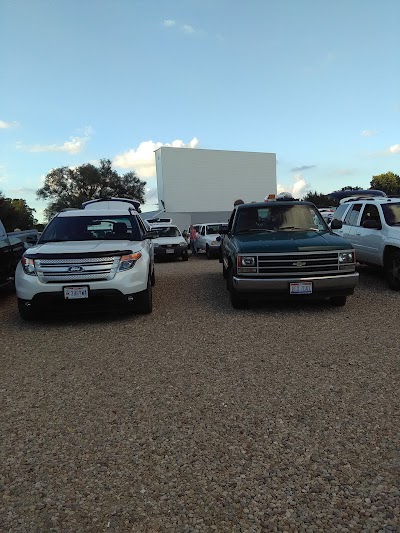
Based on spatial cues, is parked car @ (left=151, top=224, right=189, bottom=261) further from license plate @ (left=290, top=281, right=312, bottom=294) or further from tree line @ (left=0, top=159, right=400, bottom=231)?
tree line @ (left=0, top=159, right=400, bottom=231)

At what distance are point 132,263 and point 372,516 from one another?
4910 mm

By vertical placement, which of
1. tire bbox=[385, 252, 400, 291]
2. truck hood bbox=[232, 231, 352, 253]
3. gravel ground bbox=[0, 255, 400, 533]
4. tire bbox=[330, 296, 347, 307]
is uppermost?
truck hood bbox=[232, 231, 352, 253]

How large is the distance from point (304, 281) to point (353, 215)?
488cm

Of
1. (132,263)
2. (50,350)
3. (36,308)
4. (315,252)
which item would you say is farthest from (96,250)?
(315,252)

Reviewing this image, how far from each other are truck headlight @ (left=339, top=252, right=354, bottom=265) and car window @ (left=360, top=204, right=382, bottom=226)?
2.97 metres

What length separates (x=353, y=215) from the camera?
10914mm

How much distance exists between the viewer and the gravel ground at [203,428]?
7.93ft

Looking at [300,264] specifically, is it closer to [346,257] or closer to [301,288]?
[301,288]

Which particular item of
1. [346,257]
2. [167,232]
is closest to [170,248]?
[167,232]

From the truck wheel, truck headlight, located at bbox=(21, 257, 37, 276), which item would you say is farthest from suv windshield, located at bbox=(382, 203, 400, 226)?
the truck wheel

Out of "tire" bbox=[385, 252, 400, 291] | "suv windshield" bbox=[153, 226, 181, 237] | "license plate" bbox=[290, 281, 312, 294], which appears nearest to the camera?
"license plate" bbox=[290, 281, 312, 294]

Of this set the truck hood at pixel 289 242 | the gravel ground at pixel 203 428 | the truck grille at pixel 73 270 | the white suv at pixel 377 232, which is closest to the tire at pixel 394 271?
the white suv at pixel 377 232

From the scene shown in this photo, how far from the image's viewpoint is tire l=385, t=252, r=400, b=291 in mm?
8624

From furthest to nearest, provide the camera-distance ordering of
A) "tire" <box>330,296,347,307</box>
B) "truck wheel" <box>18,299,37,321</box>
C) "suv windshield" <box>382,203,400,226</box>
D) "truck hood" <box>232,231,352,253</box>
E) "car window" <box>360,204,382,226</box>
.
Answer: "car window" <box>360,204,382,226</box> < "suv windshield" <box>382,203,400,226</box> < "tire" <box>330,296,347,307</box> < "truck hood" <box>232,231,352,253</box> < "truck wheel" <box>18,299,37,321</box>
